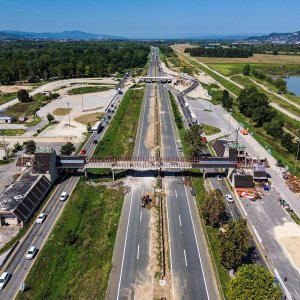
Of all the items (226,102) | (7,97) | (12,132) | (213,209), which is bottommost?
(12,132)

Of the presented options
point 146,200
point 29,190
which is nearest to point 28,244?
point 29,190

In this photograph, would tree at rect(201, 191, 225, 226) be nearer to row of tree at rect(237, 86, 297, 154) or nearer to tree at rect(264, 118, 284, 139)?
row of tree at rect(237, 86, 297, 154)

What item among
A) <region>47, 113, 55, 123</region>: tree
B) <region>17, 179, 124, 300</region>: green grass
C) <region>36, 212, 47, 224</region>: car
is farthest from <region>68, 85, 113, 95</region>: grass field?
<region>36, 212, 47, 224</region>: car

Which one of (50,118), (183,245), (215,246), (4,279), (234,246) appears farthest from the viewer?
(50,118)

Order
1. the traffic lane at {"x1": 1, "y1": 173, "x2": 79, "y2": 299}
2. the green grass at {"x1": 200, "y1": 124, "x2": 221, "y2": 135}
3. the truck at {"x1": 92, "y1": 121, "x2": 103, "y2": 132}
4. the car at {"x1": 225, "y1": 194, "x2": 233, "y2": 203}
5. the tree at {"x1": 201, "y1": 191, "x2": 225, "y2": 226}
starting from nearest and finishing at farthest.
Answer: the traffic lane at {"x1": 1, "y1": 173, "x2": 79, "y2": 299}
the tree at {"x1": 201, "y1": 191, "x2": 225, "y2": 226}
the car at {"x1": 225, "y1": 194, "x2": 233, "y2": 203}
the truck at {"x1": 92, "y1": 121, "x2": 103, "y2": 132}
the green grass at {"x1": 200, "y1": 124, "x2": 221, "y2": 135}

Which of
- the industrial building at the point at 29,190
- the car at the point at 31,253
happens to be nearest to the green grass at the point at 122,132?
the industrial building at the point at 29,190

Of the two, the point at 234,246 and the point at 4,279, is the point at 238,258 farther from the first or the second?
the point at 4,279

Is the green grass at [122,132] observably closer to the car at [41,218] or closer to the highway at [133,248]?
the highway at [133,248]
